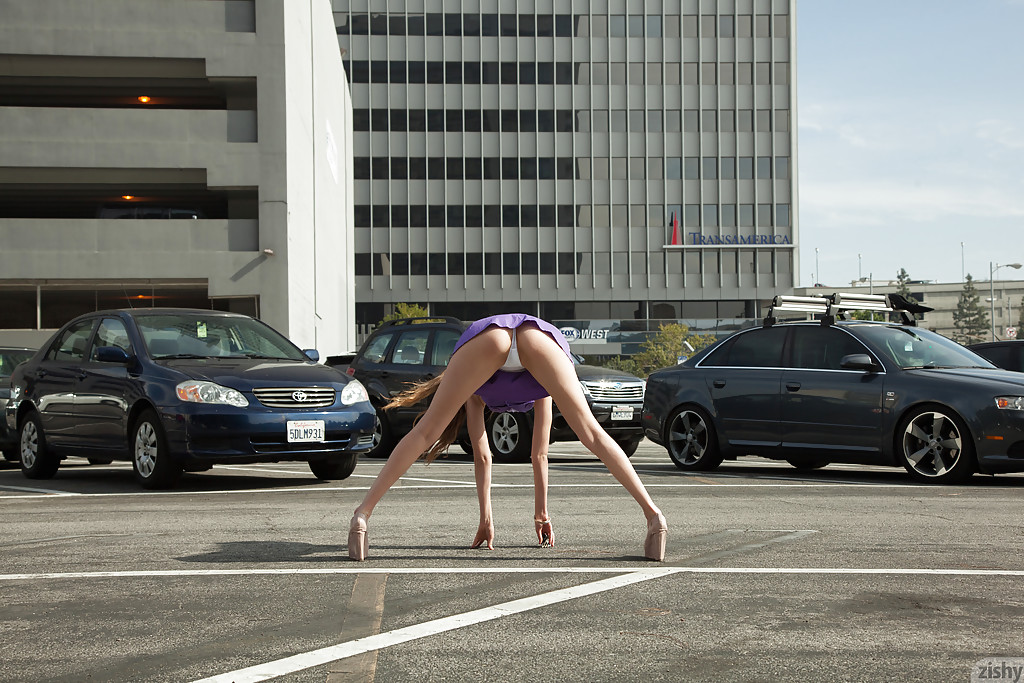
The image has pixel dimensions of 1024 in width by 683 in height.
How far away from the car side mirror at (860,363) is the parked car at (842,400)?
1 cm

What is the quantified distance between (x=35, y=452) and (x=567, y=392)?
325 inches

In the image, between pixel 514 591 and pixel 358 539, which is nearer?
pixel 514 591

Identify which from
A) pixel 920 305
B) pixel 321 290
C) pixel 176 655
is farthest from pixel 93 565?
pixel 321 290

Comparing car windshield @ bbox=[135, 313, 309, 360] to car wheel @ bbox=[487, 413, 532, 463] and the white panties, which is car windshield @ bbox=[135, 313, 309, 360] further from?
the white panties

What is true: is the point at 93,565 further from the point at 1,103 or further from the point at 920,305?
the point at 1,103

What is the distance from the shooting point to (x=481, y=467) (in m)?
6.67

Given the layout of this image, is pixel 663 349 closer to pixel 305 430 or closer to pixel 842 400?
pixel 842 400

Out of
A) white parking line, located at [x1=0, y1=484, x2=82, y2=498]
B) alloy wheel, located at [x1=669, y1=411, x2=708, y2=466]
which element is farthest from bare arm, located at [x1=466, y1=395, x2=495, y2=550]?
alloy wheel, located at [x1=669, y1=411, x2=708, y2=466]

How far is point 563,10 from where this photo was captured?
246ft

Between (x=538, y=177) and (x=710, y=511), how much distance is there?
222 ft

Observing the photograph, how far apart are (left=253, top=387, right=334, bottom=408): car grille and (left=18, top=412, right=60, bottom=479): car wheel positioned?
3043 millimetres

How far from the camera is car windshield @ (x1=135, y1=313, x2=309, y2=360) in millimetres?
11492

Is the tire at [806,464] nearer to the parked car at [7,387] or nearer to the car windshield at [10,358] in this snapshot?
the parked car at [7,387]

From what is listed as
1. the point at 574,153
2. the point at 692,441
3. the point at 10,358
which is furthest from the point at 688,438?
the point at 574,153
